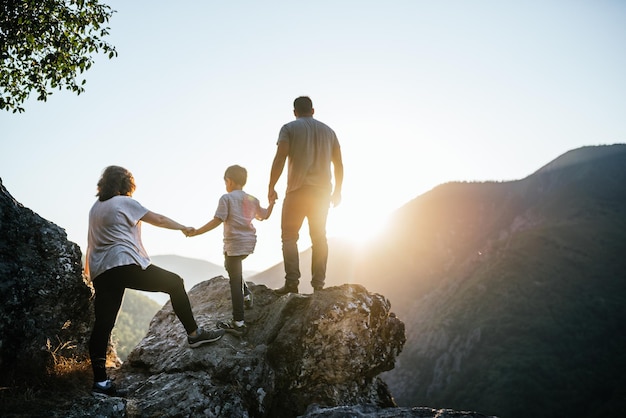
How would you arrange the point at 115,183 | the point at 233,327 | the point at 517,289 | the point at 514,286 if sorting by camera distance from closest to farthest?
the point at 115,183 < the point at 233,327 < the point at 517,289 < the point at 514,286

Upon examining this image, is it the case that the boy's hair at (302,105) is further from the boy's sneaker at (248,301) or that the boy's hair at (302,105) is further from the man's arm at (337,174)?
the boy's sneaker at (248,301)

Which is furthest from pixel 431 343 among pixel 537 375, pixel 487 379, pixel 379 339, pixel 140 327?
pixel 140 327

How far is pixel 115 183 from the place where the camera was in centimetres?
489

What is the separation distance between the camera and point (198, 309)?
7.59 m

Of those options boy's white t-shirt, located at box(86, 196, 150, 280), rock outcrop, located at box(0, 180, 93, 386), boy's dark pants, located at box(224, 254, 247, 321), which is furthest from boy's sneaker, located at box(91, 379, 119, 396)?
boy's dark pants, located at box(224, 254, 247, 321)

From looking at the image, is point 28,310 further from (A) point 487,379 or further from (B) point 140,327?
(B) point 140,327

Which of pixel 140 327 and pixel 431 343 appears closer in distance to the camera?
pixel 431 343

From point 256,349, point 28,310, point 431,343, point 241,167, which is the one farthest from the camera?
point 431,343

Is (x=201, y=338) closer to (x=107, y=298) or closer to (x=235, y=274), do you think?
(x=235, y=274)

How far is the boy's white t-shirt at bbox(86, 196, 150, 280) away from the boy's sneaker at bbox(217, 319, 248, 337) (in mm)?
1989

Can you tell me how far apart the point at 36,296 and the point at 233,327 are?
2845mm

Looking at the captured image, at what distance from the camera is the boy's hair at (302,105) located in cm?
680

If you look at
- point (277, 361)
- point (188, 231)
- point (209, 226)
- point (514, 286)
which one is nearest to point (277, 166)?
point (209, 226)

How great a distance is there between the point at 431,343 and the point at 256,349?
2754 inches
